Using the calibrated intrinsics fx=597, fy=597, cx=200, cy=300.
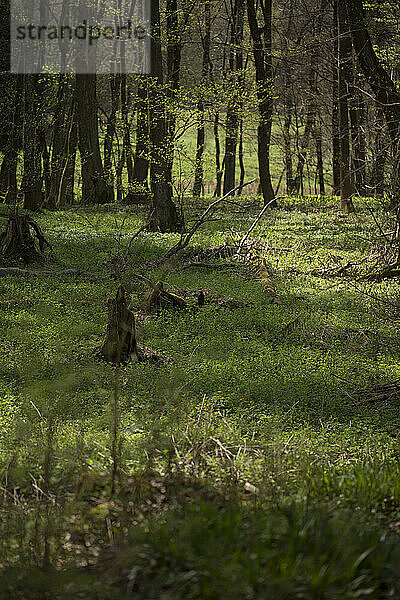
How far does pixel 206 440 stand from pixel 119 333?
2938 mm

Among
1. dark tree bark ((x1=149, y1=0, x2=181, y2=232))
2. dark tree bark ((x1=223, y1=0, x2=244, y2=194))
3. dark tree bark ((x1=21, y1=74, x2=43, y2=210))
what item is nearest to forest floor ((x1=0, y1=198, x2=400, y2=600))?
dark tree bark ((x1=149, y1=0, x2=181, y2=232))

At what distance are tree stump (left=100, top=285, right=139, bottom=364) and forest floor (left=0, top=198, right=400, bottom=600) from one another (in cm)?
21

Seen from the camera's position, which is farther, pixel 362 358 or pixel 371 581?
pixel 362 358

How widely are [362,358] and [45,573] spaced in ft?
18.4

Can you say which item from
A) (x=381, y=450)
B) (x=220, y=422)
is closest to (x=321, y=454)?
(x=381, y=450)

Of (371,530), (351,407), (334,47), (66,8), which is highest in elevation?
(66,8)

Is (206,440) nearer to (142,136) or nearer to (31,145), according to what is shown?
(31,145)

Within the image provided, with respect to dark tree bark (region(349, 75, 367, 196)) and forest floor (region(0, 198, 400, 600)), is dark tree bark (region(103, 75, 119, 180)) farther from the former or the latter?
forest floor (region(0, 198, 400, 600))

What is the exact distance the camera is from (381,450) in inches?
186

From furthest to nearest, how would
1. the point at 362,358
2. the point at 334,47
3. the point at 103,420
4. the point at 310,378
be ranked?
1. the point at 334,47
2. the point at 362,358
3. the point at 310,378
4. the point at 103,420

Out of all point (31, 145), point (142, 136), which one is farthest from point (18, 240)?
point (142, 136)

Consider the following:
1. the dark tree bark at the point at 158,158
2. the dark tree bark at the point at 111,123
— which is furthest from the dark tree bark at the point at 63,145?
the dark tree bark at the point at 158,158

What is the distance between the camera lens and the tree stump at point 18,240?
36.7 ft

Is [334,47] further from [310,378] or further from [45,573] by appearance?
[45,573]
